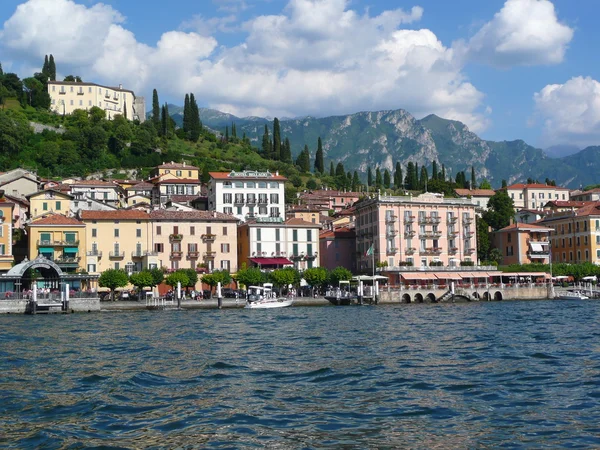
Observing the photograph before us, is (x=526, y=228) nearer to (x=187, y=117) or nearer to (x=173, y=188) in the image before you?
(x=173, y=188)

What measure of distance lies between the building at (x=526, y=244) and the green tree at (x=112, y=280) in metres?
47.8

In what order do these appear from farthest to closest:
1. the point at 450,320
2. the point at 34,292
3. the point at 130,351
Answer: the point at 34,292 < the point at 450,320 < the point at 130,351

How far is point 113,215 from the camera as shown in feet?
245

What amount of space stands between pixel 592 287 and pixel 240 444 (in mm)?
74673

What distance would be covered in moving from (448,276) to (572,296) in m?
12.4

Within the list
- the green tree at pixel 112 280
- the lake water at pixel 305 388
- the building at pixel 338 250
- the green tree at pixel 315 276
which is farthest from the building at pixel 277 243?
the lake water at pixel 305 388

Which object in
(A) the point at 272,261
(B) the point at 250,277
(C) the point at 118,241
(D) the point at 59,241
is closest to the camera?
(D) the point at 59,241

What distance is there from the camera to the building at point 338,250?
90.3m

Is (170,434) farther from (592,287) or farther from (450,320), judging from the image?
(592,287)

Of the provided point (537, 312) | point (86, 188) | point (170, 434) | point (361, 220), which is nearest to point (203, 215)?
point (361, 220)

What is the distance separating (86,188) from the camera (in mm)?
97562

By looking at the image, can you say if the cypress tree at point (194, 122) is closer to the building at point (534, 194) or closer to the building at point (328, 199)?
the building at point (328, 199)

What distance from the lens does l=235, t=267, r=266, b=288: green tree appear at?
239ft

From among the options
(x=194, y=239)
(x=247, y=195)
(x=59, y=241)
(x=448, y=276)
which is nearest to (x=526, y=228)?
(x=448, y=276)
